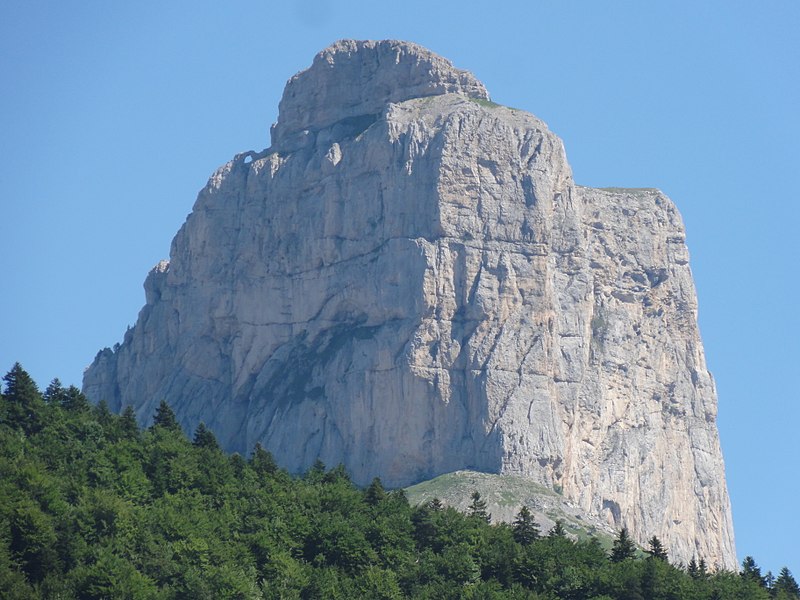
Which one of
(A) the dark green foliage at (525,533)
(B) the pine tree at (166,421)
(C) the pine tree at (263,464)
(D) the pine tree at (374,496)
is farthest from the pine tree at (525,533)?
(B) the pine tree at (166,421)

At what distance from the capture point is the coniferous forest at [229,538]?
117 metres

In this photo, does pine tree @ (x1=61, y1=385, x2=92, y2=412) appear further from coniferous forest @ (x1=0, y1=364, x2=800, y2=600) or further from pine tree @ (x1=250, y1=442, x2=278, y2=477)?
pine tree @ (x1=250, y1=442, x2=278, y2=477)

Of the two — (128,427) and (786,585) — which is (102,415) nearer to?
(128,427)

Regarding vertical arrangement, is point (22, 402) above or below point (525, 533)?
above

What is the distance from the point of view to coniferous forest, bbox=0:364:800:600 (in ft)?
382

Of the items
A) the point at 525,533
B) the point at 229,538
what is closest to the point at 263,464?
the point at 525,533

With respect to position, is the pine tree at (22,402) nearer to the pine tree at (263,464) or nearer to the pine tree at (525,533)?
the pine tree at (263,464)

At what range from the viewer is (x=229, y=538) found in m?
127

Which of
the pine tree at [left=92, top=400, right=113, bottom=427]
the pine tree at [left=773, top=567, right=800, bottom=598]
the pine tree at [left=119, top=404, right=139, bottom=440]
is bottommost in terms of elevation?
the pine tree at [left=773, top=567, right=800, bottom=598]

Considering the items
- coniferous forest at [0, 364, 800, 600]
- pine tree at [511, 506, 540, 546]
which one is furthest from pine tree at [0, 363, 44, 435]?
pine tree at [511, 506, 540, 546]

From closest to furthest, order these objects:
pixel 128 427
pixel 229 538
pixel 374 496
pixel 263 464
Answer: pixel 229 538, pixel 374 496, pixel 128 427, pixel 263 464

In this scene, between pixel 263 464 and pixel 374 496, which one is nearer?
pixel 374 496

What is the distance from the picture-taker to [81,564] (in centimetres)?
11619

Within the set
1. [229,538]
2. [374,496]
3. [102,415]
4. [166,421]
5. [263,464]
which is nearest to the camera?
[229,538]
